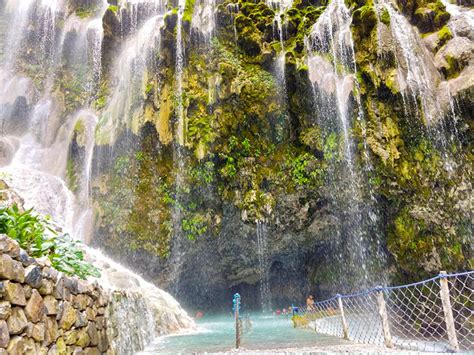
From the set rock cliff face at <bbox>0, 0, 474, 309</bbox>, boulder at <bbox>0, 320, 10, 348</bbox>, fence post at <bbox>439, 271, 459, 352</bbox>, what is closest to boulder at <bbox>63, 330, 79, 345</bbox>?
boulder at <bbox>0, 320, 10, 348</bbox>

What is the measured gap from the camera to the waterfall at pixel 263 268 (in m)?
16.9

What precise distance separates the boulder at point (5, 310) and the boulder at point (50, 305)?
0.73 metres

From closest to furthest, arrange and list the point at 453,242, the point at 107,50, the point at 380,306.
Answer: the point at 380,306, the point at 453,242, the point at 107,50

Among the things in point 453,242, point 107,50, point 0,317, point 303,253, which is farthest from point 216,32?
point 0,317

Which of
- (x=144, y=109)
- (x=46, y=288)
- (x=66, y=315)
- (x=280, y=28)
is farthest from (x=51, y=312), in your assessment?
(x=280, y=28)

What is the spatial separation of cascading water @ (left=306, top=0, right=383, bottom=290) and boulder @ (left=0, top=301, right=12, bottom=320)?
13264 millimetres

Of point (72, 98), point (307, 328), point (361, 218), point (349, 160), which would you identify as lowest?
point (307, 328)

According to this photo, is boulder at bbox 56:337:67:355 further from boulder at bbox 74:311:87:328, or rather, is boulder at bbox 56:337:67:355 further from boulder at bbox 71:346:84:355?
boulder at bbox 74:311:87:328

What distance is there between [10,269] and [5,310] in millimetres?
378

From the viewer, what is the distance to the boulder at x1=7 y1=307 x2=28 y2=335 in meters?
3.51

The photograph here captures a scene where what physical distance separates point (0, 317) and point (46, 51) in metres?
24.6

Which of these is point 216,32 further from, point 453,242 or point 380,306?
point 380,306

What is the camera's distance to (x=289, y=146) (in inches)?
664

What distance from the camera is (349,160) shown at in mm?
15102
